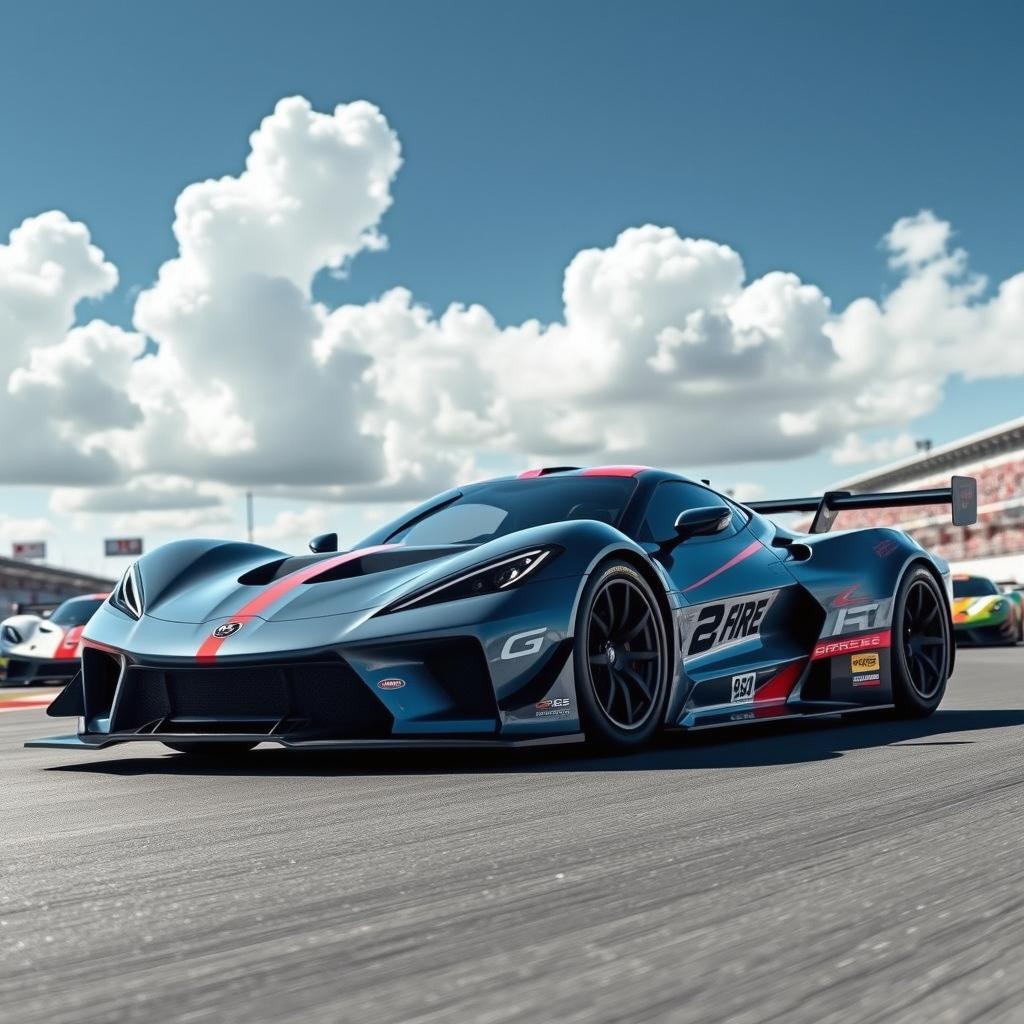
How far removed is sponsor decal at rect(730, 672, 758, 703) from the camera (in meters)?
6.12

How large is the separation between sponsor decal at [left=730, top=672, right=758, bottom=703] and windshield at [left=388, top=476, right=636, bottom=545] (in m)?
0.86

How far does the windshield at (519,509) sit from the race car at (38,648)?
9.45 metres

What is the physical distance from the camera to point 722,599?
20.1 feet

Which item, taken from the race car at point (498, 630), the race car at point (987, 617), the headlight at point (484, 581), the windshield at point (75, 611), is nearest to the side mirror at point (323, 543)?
the race car at point (498, 630)

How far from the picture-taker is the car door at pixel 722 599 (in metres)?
5.88

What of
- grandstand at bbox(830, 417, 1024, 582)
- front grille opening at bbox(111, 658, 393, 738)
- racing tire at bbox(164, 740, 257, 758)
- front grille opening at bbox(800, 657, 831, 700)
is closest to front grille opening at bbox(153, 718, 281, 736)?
front grille opening at bbox(111, 658, 393, 738)

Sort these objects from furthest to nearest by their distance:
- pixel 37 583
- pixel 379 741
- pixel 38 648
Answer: pixel 37 583 < pixel 38 648 < pixel 379 741

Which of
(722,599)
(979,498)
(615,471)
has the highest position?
(979,498)

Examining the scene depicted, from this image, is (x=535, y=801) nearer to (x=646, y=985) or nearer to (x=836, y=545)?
(x=646, y=985)

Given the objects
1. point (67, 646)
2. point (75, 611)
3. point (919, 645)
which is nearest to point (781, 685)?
point (919, 645)

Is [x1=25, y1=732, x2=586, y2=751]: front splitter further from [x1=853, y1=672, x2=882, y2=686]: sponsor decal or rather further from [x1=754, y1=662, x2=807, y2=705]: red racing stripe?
[x1=853, y1=672, x2=882, y2=686]: sponsor decal

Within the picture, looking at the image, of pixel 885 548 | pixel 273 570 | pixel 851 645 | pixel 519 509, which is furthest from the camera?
pixel 885 548

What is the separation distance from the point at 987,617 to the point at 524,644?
17.6m

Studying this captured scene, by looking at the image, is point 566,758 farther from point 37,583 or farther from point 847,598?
point 37,583
